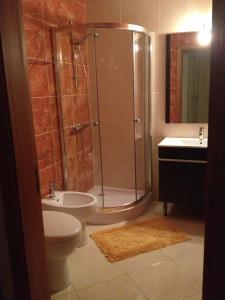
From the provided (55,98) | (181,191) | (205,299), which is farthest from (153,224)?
(205,299)

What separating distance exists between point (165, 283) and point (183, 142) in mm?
1417

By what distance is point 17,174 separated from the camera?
103 centimetres

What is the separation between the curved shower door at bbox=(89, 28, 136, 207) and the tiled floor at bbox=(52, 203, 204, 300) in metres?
0.86

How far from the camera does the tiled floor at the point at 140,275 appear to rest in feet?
5.98

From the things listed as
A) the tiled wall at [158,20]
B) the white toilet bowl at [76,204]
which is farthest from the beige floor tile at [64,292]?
the tiled wall at [158,20]

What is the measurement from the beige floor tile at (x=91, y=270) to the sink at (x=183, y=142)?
1221 mm

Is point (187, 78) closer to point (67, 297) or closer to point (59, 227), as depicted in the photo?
point (59, 227)

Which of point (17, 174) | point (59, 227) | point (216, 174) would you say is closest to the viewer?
point (216, 174)

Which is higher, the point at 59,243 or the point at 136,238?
the point at 59,243

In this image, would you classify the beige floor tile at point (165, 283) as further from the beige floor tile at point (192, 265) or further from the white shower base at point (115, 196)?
the white shower base at point (115, 196)

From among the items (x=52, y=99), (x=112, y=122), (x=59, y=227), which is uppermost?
(x=52, y=99)

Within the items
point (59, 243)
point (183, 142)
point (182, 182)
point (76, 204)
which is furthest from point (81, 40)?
point (59, 243)

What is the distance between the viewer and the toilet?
67.9 inches

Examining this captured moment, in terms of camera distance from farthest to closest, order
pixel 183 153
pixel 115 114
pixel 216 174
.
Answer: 1. pixel 115 114
2. pixel 183 153
3. pixel 216 174
